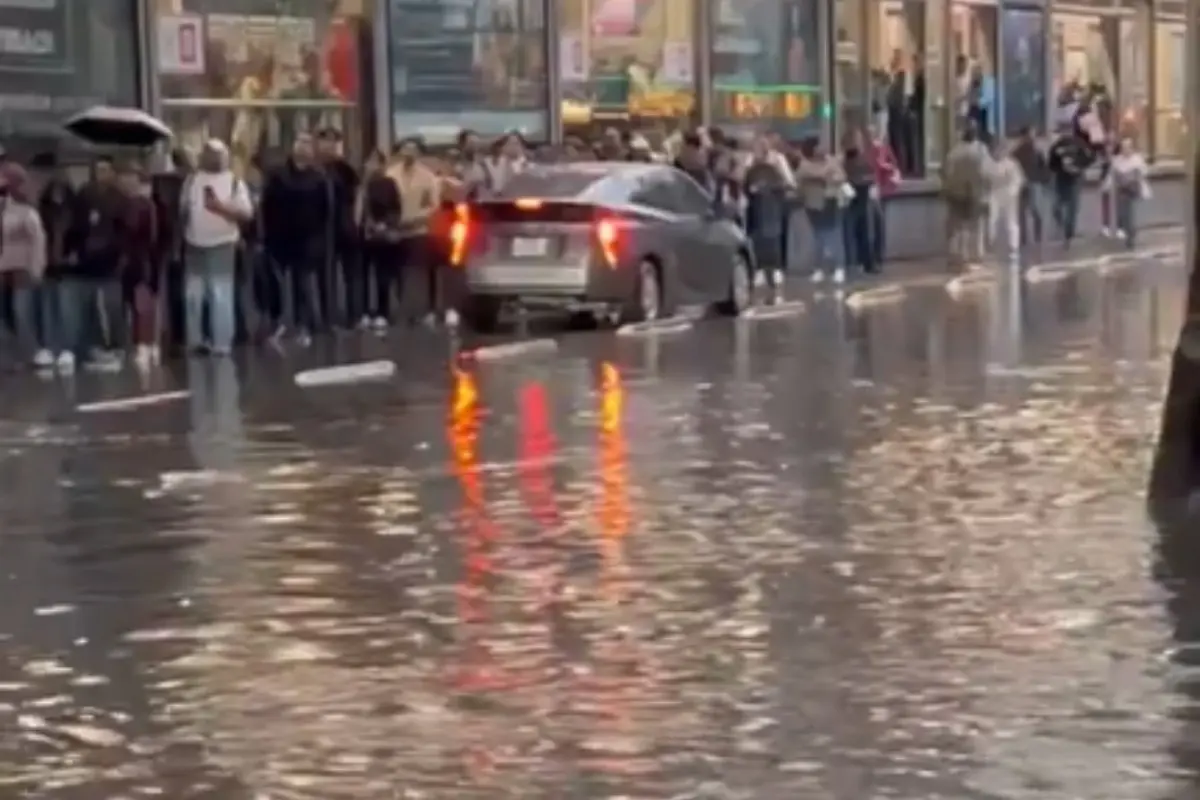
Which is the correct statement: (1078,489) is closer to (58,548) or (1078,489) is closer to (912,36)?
(58,548)

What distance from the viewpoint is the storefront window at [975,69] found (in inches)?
1845

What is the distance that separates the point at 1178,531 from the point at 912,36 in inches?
1315

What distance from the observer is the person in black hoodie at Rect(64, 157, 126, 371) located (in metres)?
24.0

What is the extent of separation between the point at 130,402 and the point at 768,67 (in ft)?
74.3

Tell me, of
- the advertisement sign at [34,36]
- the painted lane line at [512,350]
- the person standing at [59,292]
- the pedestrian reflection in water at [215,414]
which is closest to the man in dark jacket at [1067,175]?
the painted lane line at [512,350]

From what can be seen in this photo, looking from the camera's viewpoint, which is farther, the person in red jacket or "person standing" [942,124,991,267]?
"person standing" [942,124,991,267]

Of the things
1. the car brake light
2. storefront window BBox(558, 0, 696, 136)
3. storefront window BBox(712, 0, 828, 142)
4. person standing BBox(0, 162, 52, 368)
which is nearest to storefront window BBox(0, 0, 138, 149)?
person standing BBox(0, 162, 52, 368)

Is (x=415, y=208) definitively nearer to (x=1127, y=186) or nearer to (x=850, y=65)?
(x=850, y=65)

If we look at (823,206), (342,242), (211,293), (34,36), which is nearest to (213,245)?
(211,293)

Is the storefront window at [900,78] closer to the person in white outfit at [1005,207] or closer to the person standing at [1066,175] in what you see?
the person in white outfit at [1005,207]

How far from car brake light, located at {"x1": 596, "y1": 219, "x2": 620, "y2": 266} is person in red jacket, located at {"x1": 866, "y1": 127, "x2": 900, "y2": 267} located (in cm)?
1125

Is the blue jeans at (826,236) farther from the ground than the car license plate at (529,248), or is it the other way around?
the car license plate at (529,248)

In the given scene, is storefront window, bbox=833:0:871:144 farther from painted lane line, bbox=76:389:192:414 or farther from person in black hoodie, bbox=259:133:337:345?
painted lane line, bbox=76:389:192:414

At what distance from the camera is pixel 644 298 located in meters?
28.9
